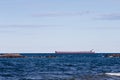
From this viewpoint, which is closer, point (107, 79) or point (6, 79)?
point (107, 79)

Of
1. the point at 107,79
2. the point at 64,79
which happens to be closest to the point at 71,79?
the point at 64,79

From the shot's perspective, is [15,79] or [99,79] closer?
[99,79]

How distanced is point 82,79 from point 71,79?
6.10ft

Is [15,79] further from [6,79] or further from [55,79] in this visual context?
[55,79]

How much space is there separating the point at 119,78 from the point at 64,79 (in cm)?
865

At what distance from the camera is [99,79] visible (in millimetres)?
58750

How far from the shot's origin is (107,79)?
59.4 m

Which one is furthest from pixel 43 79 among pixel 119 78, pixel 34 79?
pixel 119 78

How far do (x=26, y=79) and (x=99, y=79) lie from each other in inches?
Answer: 460

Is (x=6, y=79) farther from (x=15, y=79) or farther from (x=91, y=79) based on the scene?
(x=91, y=79)

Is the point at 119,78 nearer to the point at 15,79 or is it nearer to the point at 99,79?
the point at 99,79

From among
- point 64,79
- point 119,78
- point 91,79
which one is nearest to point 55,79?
point 64,79

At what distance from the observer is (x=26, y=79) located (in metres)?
62.0

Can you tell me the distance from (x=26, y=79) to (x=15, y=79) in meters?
2.06
